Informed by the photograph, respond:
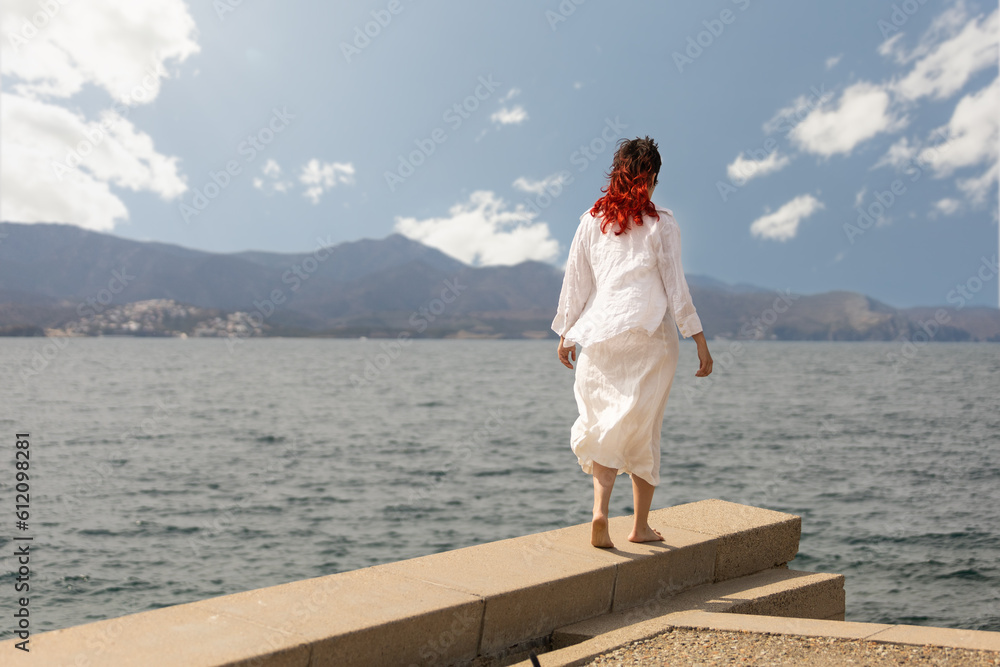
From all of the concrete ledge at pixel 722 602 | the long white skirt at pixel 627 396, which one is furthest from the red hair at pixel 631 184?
the concrete ledge at pixel 722 602

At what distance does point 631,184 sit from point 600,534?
2127 mm

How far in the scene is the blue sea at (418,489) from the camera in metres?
11.4

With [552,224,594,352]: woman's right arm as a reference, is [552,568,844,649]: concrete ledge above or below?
below

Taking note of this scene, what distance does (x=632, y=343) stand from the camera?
185 inches

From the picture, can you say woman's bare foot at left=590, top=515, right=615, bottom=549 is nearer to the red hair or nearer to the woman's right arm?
the woman's right arm

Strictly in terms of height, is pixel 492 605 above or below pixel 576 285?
below

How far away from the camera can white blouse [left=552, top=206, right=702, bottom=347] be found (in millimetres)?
4699

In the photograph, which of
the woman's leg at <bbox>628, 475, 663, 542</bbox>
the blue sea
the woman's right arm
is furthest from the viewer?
the blue sea

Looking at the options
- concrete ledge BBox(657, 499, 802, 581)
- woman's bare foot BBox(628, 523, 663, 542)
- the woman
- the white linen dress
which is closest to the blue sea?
concrete ledge BBox(657, 499, 802, 581)

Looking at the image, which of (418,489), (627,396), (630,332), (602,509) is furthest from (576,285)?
(418,489)

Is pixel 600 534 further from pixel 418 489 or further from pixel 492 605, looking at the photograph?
pixel 418 489

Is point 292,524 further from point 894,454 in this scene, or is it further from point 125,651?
point 894,454

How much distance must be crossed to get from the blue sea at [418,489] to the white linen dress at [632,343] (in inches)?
274

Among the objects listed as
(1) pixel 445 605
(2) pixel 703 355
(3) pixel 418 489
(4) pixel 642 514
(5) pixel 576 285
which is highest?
(5) pixel 576 285
